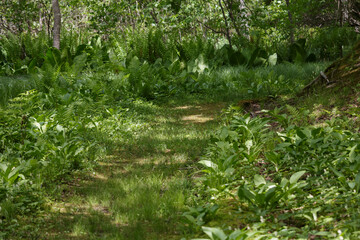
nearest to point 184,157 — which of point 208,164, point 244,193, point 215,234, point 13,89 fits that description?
point 208,164

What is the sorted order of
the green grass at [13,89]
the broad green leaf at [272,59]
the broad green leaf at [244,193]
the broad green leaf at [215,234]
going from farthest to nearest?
the broad green leaf at [272,59]
the green grass at [13,89]
the broad green leaf at [244,193]
the broad green leaf at [215,234]

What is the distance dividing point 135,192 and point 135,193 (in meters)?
0.03

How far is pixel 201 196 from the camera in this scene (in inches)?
112

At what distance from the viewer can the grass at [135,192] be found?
8.08 feet

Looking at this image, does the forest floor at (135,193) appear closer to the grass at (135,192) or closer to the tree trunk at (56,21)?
the grass at (135,192)

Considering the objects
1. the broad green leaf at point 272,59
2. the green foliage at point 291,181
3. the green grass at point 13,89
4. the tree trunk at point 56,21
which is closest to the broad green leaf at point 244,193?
the green foliage at point 291,181

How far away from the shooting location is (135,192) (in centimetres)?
302

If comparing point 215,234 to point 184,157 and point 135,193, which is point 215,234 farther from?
point 184,157

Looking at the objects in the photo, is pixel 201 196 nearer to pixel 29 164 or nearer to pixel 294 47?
pixel 29 164

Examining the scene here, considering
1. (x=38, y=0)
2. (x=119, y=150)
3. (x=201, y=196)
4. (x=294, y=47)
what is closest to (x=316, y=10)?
(x=294, y=47)

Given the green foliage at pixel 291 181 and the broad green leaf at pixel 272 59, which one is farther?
the broad green leaf at pixel 272 59

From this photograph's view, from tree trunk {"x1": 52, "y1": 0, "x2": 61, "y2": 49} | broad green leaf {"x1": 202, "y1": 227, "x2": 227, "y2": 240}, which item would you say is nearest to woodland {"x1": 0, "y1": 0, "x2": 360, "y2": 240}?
broad green leaf {"x1": 202, "y1": 227, "x2": 227, "y2": 240}

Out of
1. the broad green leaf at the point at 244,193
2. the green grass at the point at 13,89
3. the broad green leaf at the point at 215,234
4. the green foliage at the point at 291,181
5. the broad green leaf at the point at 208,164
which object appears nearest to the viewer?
the broad green leaf at the point at 215,234

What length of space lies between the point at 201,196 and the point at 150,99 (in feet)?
14.0
